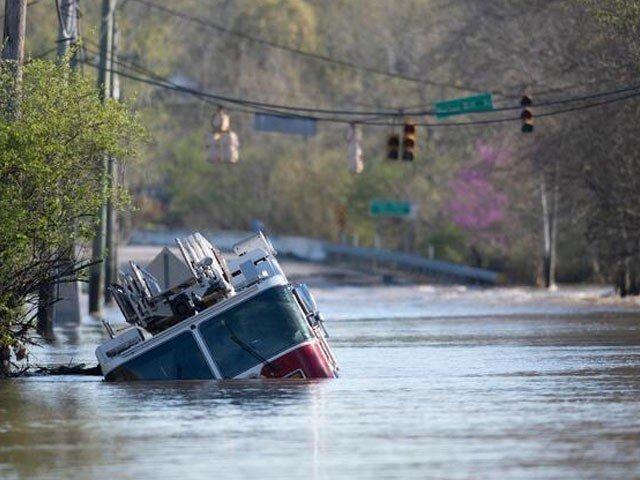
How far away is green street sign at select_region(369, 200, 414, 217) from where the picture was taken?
8788 cm

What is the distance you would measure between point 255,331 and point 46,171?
409 centimetres

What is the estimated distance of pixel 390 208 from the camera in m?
87.9

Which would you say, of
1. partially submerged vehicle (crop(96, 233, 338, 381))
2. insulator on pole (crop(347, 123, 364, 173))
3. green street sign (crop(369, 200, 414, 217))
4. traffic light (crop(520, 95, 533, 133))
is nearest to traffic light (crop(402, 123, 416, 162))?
insulator on pole (crop(347, 123, 364, 173))

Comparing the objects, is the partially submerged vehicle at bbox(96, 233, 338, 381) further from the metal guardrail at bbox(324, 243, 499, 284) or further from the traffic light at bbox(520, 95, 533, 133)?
the metal guardrail at bbox(324, 243, 499, 284)

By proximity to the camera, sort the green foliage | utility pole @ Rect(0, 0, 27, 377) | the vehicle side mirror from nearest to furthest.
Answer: the green foliage < the vehicle side mirror < utility pole @ Rect(0, 0, 27, 377)

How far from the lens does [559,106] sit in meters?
54.6

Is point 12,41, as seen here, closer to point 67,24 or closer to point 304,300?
point 304,300

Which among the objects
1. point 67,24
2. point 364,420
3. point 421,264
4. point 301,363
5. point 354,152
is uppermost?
point 67,24

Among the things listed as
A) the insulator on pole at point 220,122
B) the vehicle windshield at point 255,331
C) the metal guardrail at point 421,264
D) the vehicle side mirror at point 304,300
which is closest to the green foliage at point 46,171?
the vehicle side mirror at point 304,300

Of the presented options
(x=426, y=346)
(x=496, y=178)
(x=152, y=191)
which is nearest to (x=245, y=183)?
(x=152, y=191)

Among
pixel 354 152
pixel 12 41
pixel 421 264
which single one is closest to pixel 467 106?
pixel 354 152

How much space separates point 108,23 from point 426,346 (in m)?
17.3

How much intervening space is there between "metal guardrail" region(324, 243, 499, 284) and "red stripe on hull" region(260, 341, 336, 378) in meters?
54.0

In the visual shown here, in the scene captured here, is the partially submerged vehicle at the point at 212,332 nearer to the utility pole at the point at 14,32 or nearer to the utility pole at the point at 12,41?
the utility pole at the point at 12,41
